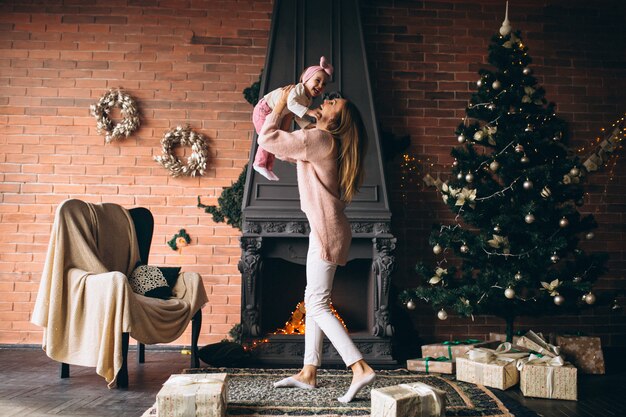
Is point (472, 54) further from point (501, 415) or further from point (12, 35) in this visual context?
point (12, 35)

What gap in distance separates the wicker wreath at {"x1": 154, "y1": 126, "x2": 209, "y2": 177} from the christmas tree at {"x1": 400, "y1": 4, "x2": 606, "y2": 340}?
208 cm

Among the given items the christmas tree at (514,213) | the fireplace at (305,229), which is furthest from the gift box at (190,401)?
the christmas tree at (514,213)

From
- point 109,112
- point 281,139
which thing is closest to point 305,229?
point 281,139

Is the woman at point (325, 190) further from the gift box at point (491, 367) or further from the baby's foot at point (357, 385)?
the gift box at point (491, 367)

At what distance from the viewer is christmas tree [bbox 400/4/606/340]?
3.72 m

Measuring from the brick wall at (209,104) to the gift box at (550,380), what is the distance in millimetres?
1499

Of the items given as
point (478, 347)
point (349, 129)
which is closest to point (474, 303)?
point (478, 347)

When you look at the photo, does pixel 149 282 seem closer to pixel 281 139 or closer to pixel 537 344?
pixel 281 139

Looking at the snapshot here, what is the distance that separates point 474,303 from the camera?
3.78 metres

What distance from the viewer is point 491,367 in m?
3.27

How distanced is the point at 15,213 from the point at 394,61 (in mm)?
3588

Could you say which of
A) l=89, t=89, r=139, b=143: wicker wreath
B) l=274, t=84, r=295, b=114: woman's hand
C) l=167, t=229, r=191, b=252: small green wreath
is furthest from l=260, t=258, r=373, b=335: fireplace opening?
l=274, t=84, r=295, b=114: woman's hand

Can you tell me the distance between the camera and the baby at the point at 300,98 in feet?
8.87

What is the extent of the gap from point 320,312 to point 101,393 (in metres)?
1.29
